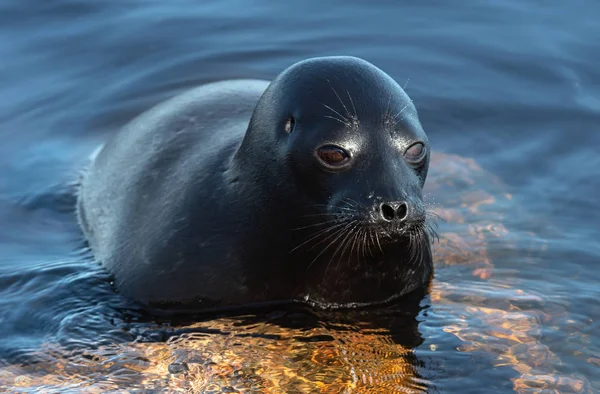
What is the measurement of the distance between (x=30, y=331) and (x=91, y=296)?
506mm

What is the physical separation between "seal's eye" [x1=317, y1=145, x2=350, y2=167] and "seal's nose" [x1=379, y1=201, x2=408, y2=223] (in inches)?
16.0

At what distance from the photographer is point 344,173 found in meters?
6.22

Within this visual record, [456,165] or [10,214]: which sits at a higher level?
[456,165]

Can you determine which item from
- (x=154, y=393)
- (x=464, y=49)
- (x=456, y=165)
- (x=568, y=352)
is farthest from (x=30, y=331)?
(x=464, y=49)

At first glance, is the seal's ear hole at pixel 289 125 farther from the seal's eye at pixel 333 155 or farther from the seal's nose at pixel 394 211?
the seal's nose at pixel 394 211

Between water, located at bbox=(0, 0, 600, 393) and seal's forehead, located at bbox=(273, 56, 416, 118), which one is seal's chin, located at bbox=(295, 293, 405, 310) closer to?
water, located at bbox=(0, 0, 600, 393)

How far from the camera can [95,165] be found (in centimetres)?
902

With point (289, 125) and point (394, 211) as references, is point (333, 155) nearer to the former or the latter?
point (289, 125)

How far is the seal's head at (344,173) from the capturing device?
240 inches

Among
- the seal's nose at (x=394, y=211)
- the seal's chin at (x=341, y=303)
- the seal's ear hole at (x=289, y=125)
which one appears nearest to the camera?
the seal's nose at (x=394, y=211)

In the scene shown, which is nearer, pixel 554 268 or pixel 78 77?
pixel 554 268

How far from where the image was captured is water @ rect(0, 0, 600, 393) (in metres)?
6.39

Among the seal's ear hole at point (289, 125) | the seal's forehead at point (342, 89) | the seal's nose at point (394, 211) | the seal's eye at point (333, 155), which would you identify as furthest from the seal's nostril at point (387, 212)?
the seal's ear hole at point (289, 125)

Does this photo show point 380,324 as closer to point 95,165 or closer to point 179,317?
point 179,317
